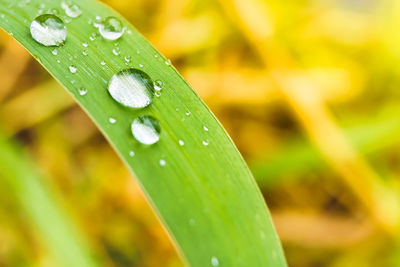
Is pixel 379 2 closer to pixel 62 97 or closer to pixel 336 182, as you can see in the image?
pixel 336 182

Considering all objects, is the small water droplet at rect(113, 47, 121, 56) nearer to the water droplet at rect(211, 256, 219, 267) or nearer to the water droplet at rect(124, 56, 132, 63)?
the water droplet at rect(124, 56, 132, 63)

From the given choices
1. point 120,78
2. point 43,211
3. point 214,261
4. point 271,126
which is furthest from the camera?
point 271,126

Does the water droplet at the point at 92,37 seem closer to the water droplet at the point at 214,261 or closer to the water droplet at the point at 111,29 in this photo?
the water droplet at the point at 111,29

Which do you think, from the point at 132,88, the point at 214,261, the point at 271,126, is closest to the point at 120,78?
the point at 132,88

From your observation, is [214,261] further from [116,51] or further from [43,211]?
[43,211]

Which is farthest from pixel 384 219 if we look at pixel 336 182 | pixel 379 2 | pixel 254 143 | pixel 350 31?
pixel 379 2

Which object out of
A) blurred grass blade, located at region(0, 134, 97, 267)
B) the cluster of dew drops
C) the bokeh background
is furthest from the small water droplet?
the bokeh background

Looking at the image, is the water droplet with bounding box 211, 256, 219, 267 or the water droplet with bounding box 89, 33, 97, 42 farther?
the water droplet with bounding box 89, 33, 97, 42

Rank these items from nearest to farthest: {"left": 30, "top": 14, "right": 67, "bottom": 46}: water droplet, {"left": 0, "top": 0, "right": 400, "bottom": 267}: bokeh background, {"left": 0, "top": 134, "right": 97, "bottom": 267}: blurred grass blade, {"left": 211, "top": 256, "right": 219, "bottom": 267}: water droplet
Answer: {"left": 211, "top": 256, "right": 219, "bottom": 267}: water droplet < {"left": 30, "top": 14, "right": 67, "bottom": 46}: water droplet < {"left": 0, "top": 134, "right": 97, "bottom": 267}: blurred grass blade < {"left": 0, "top": 0, "right": 400, "bottom": 267}: bokeh background

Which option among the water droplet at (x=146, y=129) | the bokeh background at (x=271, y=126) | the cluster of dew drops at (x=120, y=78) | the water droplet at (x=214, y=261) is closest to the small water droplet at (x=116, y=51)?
the cluster of dew drops at (x=120, y=78)
